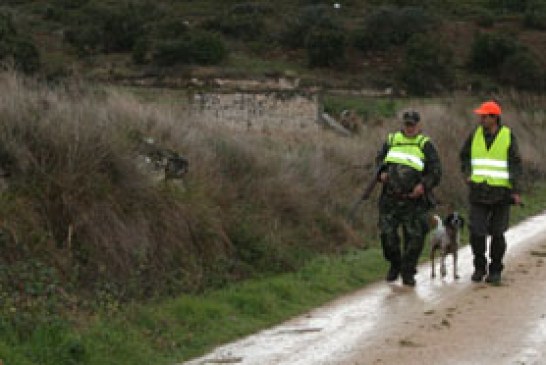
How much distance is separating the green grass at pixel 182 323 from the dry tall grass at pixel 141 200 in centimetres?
51

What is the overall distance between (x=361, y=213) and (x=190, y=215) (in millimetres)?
6781

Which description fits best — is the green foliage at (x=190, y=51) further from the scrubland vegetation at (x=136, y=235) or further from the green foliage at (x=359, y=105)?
the scrubland vegetation at (x=136, y=235)

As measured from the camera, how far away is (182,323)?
10.3 metres

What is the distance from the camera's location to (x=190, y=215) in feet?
41.1

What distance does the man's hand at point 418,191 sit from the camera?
12.7 metres

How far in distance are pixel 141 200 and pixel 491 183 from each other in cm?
467

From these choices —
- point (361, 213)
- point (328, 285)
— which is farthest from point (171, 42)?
point (328, 285)

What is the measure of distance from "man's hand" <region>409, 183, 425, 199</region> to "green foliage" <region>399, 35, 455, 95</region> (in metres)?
47.0

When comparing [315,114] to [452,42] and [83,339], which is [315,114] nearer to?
[83,339]

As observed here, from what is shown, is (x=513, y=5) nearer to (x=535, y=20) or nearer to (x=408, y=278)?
(x=535, y=20)

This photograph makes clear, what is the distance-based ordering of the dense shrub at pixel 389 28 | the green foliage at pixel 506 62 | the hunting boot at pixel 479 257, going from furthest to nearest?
the dense shrub at pixel 389 28 < the green foliage at pixel 506 62 < the hunting boot at pixel 479 257

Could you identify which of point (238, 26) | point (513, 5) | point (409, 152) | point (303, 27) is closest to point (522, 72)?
point (303, 27)

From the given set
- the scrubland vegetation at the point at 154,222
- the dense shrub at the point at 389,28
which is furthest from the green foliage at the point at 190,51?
the scrubland vegetation at the point at 154,222

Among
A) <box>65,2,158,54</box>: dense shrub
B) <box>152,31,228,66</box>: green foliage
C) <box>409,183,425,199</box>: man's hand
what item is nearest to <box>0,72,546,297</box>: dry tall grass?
<box>409,183,425,199</box>: man's hand
